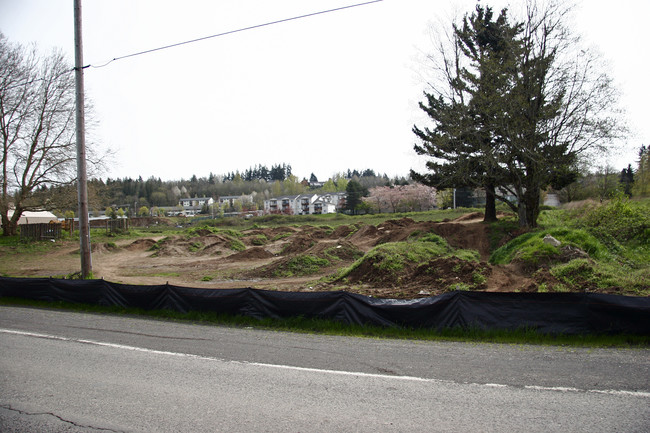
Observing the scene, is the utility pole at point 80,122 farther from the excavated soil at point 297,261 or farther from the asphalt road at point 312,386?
the asphalt road at point 312,386

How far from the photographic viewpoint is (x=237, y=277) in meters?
21.1

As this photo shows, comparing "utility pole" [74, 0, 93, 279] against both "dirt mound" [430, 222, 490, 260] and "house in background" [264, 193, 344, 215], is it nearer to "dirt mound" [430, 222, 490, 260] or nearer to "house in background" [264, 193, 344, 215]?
"dirt mound" [430, 222, 490, 260]

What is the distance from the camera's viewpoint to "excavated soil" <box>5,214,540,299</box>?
14586 mm

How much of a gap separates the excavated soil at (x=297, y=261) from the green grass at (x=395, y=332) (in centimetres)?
437

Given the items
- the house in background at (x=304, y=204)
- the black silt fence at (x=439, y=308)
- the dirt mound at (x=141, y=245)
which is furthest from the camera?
the house in background at (x=304, y=204)

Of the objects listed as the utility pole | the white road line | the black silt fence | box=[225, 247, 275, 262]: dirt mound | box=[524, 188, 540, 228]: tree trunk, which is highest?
the utility pole

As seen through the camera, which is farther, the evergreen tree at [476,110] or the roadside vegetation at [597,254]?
the evergreen tree at [476,110]

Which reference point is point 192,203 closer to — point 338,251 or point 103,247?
point 103,247

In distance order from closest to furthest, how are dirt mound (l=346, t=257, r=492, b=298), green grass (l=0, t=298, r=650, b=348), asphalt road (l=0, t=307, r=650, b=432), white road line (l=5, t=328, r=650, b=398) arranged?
1. asphalt road (l=0, t=307, r=650, b=432)
2. white road line (l=5, t=328, r=650, b=398)
3. green grass (l=0, t=298, r=650, b=348)
4. dirt mound (l=346, t=257, r=492, b=298)

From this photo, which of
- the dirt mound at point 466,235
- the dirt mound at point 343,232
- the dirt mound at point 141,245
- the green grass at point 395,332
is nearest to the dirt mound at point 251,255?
the dirt mound at point 343,232

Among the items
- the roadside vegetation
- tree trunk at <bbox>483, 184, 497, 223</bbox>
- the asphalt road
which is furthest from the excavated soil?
the asphalt road

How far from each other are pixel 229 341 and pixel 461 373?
192 inches

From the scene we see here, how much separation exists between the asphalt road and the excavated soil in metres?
6.16

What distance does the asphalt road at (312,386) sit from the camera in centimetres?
483
